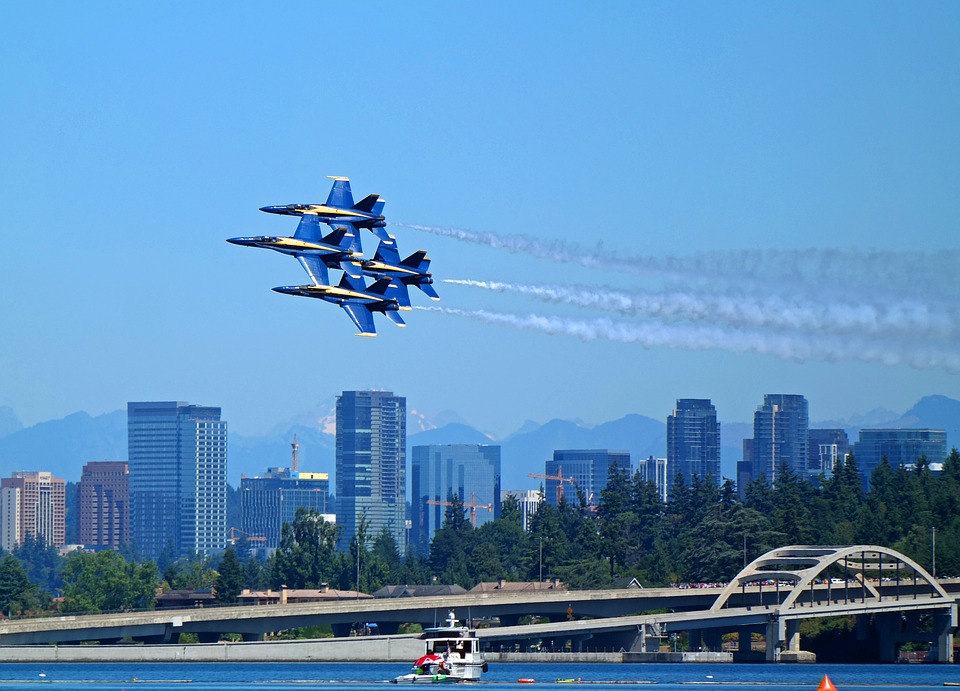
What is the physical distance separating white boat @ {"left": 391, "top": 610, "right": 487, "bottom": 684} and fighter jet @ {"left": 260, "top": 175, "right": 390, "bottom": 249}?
94.9ft

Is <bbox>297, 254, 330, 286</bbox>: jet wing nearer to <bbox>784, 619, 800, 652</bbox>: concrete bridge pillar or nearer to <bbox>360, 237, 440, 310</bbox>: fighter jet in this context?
<bbox>360, 237, 440, 310</bbox>: fighter jet

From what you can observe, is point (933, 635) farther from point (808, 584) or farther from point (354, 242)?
point (354, 242)

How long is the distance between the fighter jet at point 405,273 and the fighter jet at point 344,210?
2538 millimetres

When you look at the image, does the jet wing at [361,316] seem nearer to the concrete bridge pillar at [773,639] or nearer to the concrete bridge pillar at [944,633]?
the concrete bridge pillar at [773,639]

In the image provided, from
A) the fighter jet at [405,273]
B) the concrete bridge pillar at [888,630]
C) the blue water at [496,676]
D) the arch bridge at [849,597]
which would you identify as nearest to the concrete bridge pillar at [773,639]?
the arch bridge at [849,597]

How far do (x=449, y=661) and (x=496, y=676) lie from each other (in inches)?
735

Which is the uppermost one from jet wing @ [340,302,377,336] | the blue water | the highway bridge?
jet wing @ [340,302,377,336]

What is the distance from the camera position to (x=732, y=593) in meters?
184

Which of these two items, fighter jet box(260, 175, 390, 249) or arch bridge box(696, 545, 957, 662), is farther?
arch bridge box(696, 545, 957, 662)

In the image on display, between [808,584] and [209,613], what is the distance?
57489 mm

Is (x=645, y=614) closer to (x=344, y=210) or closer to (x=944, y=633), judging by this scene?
(x=944, y=633)

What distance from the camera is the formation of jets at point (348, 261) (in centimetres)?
11394

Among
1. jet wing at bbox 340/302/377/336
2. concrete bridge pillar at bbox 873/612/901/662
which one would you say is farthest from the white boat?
concrete bridge pillar at bbox 873/612/901/662

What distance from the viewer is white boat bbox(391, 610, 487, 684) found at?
125m
